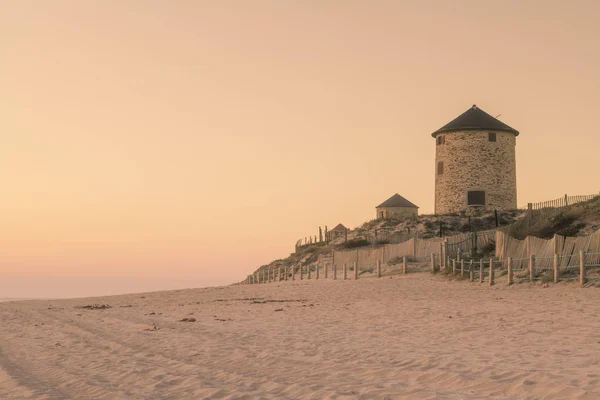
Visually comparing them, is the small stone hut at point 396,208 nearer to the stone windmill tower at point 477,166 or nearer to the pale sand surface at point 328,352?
the stone windmill tower at point 477,166

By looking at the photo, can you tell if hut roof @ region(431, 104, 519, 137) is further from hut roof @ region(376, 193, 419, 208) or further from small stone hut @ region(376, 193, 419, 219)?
hut roof @ region(376, 193, 419, 208)

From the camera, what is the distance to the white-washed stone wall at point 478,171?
193ft

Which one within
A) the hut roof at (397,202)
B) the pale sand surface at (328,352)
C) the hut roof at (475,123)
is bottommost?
the pale sand surface at (328,352)

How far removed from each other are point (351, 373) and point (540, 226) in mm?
30194

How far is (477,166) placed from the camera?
59094 mm

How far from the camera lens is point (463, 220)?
5653 cm

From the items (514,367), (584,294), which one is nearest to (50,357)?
(514,367)

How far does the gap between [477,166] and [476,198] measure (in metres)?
2.77

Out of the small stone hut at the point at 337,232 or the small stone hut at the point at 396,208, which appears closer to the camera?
the small stone hut at the point at 337,232

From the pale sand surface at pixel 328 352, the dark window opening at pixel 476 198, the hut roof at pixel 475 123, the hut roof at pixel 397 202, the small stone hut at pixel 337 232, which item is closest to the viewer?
the pale sand surface at pixel 328 352

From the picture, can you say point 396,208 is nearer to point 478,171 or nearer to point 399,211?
point 399,211

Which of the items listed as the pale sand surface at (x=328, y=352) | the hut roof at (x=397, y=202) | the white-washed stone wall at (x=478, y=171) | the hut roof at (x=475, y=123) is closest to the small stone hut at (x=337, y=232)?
the hut roof at (x=397, y=202)

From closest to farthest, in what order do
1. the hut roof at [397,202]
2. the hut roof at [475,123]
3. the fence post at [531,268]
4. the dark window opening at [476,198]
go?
the fence post at [531,268], the dark window opening at [476,198], the hut roof at [475,123], the hut roof at [397,202]

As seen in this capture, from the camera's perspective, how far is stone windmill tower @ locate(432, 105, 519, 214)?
5891 centimetres
